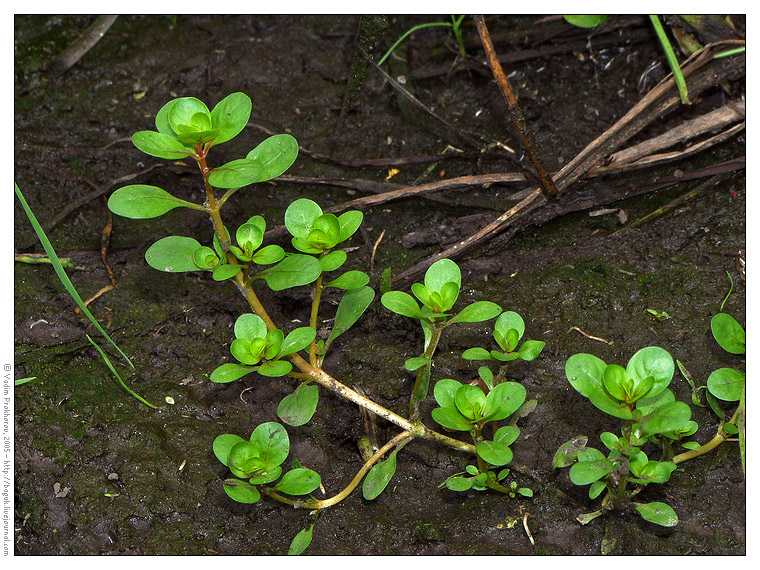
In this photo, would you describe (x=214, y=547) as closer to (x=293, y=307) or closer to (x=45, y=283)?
(x=293, y=307)

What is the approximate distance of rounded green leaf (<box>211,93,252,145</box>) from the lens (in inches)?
77.0

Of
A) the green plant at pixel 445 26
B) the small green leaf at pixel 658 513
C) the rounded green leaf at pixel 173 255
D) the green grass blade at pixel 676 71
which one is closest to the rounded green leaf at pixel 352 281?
the rounded green leaf at pixel 173 255

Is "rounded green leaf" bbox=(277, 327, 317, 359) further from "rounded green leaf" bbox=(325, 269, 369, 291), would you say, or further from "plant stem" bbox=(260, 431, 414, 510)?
"plant stem" bbox=(260, 431, 414, 510)

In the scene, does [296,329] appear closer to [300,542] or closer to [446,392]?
[446,392]

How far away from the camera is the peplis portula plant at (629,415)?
5.53 feet

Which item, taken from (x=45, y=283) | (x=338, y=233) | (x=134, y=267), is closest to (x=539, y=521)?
(x=338, y=233)

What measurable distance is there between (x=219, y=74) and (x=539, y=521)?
243cm

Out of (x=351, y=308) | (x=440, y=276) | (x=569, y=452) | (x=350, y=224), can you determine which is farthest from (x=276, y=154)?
(x=569, y=452)

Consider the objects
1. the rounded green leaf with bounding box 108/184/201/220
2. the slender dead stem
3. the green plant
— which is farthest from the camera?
the green plant

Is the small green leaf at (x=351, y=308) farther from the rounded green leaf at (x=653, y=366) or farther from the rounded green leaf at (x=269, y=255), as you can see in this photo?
the rounded green leaf at (x=653, y=366)

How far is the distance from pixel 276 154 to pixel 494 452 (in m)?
1.12

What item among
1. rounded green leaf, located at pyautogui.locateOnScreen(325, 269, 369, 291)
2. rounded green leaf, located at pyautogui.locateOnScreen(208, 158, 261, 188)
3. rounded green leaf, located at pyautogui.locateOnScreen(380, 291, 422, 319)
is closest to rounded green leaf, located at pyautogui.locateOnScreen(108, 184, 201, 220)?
rounded green leaf, located at pyautogui.locateOnScreen(208, 158, 261, 188)

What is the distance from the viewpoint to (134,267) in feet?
8.21

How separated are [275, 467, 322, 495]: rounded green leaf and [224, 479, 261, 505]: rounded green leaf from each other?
73mm
